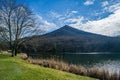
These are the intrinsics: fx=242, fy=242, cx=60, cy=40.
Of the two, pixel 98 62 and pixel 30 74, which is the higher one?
pixel 30 74

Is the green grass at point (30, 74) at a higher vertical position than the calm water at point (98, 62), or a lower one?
higher

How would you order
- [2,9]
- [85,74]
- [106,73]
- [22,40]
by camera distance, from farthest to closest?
[22,40] < [2,9] < [85,74] < [106,73]

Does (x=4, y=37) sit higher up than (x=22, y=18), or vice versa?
(x=22, y=18)

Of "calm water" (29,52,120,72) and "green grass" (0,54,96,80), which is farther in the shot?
"calm water" (29,52,120,72)

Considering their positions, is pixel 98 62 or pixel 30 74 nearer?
pixel 30 74

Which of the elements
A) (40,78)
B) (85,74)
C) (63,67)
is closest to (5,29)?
(63,67)

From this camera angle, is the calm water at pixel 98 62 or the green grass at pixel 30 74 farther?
the calm water at pixel 98 62

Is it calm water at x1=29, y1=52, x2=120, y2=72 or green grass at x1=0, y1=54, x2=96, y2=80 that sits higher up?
green grass at x1=0, y1=54, x2=96, y2=80

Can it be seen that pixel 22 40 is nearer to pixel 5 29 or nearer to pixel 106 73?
pixel 5 29

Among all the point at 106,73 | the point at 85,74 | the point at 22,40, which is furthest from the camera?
the point at 22,40

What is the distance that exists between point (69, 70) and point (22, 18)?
90.1 ft

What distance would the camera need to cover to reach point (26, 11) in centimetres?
5288

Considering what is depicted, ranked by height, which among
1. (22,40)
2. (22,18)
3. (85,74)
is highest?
(22,18)

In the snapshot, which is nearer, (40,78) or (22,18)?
(40,78)
